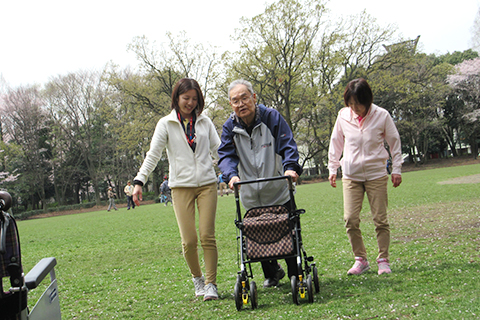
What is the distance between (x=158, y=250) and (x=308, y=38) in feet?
99.9

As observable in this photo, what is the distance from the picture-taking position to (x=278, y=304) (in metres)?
3.66

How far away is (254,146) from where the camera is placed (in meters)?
4.11

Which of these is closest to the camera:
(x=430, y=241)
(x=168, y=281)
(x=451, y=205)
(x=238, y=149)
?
(x=238, y=149)

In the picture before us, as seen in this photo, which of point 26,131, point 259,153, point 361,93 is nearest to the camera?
point 259,153

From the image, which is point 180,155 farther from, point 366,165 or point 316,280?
point 366,165

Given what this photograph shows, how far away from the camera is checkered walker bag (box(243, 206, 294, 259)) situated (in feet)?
11.7

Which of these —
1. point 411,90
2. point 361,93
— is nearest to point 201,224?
→ point 361,93

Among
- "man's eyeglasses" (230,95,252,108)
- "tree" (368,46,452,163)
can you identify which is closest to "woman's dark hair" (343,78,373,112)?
"man's eyeglasses" (230,95,252,108)

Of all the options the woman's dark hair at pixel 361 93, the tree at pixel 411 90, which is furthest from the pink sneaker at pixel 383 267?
the tree at pixel 411 90

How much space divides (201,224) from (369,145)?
6.38ft

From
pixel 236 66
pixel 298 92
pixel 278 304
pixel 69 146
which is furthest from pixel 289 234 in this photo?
pixel 69 146

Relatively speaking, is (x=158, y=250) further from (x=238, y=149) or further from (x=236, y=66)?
(x=236, y=66)

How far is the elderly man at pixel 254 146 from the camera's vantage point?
400 cm

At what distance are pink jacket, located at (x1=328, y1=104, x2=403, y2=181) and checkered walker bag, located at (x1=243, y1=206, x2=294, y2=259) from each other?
1286 mm
